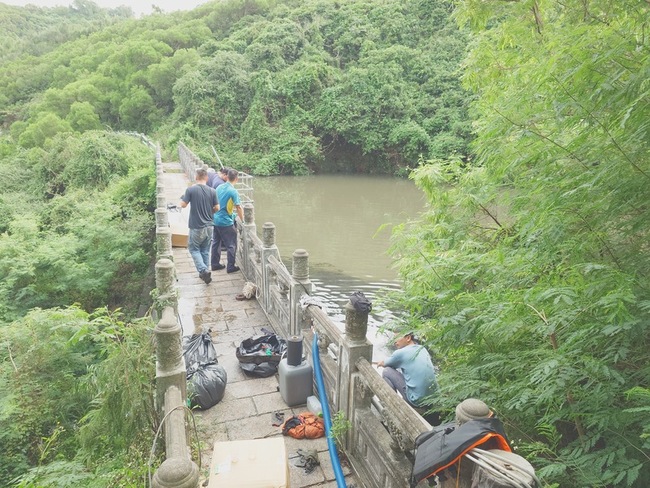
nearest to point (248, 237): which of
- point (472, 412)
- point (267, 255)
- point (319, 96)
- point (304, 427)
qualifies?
point (267, 255)

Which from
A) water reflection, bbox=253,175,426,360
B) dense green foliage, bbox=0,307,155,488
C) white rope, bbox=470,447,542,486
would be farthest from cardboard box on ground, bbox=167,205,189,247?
white rope, bbox=470,447,542,486

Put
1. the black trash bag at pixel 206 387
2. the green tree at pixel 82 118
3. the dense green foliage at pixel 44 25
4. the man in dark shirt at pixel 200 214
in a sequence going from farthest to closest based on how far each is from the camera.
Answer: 1. the dense green foliage at pixel 44 25
2. the green tree at pixel 82 118
3. the man in dark shirt at pixel 200 214
4. the black trash bag at pixel 206 387

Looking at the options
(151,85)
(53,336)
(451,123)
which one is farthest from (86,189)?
(151,85)

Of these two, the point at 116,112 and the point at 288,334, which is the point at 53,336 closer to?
the point at 288,334

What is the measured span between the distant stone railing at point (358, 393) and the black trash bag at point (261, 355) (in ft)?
0.95

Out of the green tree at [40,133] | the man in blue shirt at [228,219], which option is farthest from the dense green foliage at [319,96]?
the man in blue shirt at [228,219]

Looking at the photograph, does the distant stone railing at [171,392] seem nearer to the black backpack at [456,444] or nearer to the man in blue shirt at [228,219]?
the black backpack at [456,444]

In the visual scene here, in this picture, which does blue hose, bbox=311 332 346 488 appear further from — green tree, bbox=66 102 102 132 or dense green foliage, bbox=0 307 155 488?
green tree, bbox=66 102 102 132

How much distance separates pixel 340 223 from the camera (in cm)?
2159

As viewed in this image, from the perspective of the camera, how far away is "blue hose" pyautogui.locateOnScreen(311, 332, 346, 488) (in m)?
3.84

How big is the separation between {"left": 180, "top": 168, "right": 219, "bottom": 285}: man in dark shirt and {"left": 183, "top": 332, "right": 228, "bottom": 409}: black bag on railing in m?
2.99

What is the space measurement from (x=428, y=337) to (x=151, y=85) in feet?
157

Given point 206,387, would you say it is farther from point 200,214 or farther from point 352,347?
point 200,214

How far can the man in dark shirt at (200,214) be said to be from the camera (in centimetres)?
798
